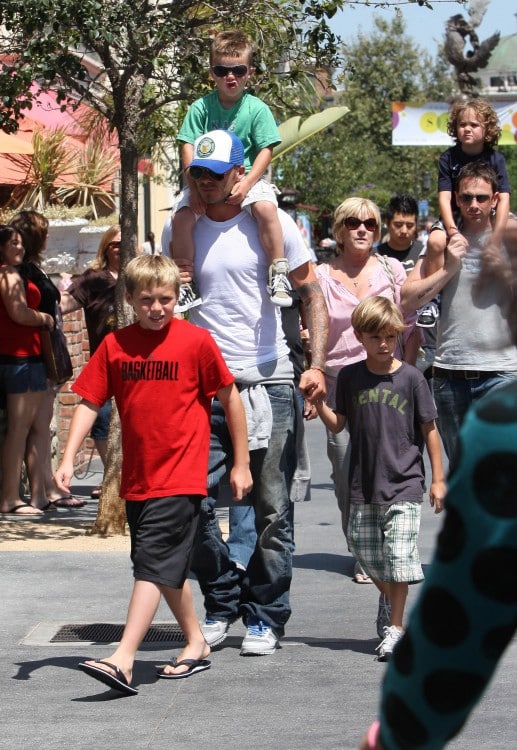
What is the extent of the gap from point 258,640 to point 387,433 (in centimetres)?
102

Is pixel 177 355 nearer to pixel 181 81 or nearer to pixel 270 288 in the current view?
pixel 270 288

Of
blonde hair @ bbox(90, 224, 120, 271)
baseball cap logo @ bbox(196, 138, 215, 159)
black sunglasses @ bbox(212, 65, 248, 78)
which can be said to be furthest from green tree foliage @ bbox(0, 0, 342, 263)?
baseball cap logo @ bbox(196, 138, 215, 159)

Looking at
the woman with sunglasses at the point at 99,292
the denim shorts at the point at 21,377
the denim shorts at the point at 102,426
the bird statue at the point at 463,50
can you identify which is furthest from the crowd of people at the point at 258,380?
the bird statue at the point at 463,50

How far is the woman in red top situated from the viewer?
9547mm

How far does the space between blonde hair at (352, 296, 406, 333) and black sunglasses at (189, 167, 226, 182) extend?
33.0 inches

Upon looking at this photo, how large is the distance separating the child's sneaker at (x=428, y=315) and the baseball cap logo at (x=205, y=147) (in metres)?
1.56

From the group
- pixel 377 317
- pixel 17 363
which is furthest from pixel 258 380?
pixel 17 363

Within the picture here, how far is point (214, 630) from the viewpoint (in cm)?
612

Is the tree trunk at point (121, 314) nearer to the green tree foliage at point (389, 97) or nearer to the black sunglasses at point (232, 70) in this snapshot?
the black sunglasses at point (232, 70)

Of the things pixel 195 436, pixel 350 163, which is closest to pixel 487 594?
pixel 195 436

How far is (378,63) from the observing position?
58.9m

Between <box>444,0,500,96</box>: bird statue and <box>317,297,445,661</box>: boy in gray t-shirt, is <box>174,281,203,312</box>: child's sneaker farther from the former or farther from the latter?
<box>444,0,500,96</box>: bird statue

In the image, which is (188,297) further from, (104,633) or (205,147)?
(104,633)

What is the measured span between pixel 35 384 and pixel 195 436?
15.2 feet
